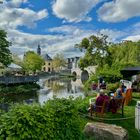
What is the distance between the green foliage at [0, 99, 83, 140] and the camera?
6.53 m

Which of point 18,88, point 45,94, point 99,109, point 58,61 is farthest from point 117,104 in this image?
point 58,61

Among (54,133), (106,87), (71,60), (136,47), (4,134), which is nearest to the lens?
(4,134)

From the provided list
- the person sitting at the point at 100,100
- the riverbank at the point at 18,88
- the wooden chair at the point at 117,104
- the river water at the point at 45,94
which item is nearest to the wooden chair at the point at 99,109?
the person sitting at the point at 100,100

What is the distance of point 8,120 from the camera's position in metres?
6.64

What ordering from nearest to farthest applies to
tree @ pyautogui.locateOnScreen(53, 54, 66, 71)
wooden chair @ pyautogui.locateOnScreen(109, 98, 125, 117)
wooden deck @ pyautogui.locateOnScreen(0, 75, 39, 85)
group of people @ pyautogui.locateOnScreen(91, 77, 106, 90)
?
wooden chair @ pyautogui.locateOnScreen(109, 98, 125, 117)
group of people @ pyautogui.locateOnScreen(91, 77, 106, 90)
wooden deck @ pyautogui.locateOnScreen(0, 75, 39, 85)
tree @ pyautogui.locateOnScreen(53, 54, 66, 71)

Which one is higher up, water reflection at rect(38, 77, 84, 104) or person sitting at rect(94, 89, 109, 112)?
person sitting at rect(94, 89, 109, 112)

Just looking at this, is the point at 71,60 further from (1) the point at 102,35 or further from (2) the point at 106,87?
(2) the point at 106,87

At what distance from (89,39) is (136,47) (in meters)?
18.5

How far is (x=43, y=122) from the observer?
6961mm

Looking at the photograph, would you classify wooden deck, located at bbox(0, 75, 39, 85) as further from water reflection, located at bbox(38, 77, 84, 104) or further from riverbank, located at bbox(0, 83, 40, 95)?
water reflection, located at bbox(38, 77, 84, 104)

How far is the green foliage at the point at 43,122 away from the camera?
21.4 feet

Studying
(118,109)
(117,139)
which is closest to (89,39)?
(118,109)

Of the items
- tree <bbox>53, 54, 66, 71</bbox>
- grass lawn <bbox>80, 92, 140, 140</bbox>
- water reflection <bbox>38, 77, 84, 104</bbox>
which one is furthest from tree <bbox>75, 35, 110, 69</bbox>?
tree <bbox>53, 54, 66, 71</bbox>

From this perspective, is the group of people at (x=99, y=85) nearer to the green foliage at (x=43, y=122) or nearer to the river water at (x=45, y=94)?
the river water at (x=45, y=94)
